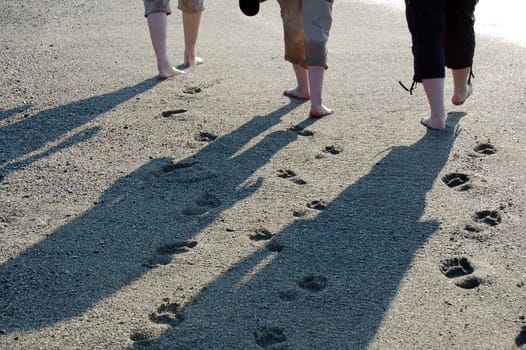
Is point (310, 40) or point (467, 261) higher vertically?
point (310, 40)

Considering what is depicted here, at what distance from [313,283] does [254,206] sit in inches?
31.6

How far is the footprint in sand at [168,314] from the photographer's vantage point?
3266mm

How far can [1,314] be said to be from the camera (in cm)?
333

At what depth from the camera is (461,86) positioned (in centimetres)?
527

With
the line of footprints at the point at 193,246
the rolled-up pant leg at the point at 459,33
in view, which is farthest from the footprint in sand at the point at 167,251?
the rolled-up pant leg at the point at 459,33

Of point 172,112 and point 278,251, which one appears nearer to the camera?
point 278,251

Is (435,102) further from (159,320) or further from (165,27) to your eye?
(159,320)

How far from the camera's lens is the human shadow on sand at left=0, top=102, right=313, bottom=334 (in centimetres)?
344

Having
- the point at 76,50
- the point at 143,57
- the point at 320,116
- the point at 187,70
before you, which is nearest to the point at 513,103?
the point at 320,116

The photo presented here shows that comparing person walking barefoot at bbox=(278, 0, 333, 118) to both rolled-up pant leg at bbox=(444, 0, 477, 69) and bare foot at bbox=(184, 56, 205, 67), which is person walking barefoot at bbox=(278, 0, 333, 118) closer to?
rolled-up pant leg at bbox=(444, 0, 477, 69)

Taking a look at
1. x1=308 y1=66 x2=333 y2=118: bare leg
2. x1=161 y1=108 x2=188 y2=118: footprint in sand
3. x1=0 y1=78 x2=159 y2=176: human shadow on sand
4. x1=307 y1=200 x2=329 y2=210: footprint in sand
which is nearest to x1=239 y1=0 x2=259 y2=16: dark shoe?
x1=308 y1=66 x2=333 y2=118: bare leg

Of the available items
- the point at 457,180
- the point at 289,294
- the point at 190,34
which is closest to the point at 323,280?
the point at 289,294

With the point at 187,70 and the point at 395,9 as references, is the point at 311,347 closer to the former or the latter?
the point at 187,70

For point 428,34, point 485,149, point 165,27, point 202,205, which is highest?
point 428,34
